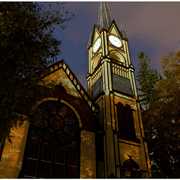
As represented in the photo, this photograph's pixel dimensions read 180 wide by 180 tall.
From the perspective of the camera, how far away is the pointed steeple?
33.3 meters

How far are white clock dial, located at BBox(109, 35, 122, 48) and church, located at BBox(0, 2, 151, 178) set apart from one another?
3.43 m

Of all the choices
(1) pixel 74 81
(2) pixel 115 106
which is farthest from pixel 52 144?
(2) pixel 115 106

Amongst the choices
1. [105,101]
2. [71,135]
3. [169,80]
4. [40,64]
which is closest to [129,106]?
[105,101]

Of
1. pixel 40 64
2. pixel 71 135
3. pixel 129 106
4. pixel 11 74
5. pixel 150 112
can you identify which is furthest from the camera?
pixel 150 112

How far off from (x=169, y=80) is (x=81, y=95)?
8051mm

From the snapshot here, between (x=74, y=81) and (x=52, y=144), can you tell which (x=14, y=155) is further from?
(x=74, y=81)

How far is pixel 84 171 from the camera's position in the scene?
721 inches

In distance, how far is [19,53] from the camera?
1009 cm

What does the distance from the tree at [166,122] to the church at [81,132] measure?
8.36ft

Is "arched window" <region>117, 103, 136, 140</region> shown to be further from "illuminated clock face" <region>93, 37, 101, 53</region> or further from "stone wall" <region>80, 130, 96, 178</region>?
"illuminated clock face" <region>93, 37, 101, 53</region>

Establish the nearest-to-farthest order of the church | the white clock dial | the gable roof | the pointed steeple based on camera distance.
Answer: the church < the gable roof < the white clock dial < the pointed steeple

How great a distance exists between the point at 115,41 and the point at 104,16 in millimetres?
6352

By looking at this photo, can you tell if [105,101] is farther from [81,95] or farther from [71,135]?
[71,135]

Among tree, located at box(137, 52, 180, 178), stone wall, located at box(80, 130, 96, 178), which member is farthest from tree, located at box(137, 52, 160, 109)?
stone wall, located at box(80, 130, 96, 178)
